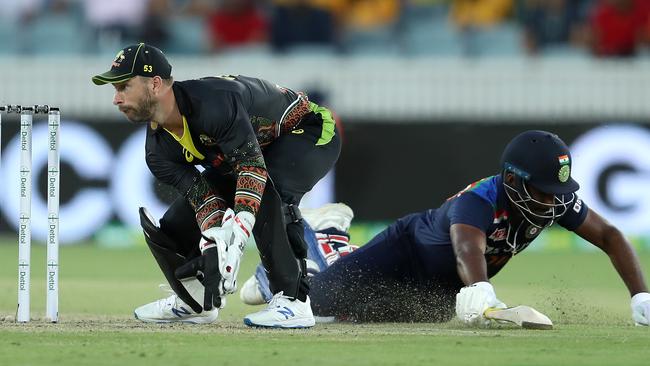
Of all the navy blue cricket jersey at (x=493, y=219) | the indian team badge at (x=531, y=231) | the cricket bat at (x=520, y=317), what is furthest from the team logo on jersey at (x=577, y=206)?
the cricket bat at (x=520, y=317)

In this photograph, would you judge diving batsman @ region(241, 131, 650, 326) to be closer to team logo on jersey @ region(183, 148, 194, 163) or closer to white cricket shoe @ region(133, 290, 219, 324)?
white cricket shoe @ region(133, 290, 219, 324)

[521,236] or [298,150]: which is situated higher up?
[298,150]

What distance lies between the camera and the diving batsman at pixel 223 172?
6.37 m

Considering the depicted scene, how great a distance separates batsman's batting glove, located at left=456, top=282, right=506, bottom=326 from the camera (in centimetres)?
640

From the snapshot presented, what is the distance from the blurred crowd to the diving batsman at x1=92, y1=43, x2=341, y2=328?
8.06m

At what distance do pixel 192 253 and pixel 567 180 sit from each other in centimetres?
207

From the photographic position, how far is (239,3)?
15320mm

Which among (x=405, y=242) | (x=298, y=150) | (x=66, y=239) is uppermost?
(x=298, y=150)

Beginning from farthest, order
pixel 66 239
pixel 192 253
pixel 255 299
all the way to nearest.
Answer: pixel 66 239
pixel 255 299
pixel 192 253

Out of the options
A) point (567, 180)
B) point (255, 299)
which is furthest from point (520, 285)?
point (567, 180)

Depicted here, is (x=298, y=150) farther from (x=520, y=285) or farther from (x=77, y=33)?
(x=77, y=33)

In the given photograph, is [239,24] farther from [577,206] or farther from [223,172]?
[577,206]

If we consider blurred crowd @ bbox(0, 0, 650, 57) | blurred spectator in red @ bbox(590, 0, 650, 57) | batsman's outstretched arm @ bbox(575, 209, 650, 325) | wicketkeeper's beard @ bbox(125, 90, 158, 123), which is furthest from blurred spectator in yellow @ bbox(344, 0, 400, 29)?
wicketkeeper's beard @ bbox(125, 90, 158, 123)

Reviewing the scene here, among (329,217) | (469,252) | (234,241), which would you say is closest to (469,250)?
(469,252)
